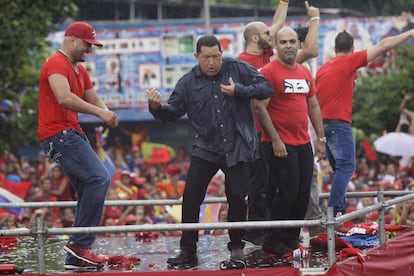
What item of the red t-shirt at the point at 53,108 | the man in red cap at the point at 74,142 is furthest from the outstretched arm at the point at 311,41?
the red t-shirt at the point at 53,108

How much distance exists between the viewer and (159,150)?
22359 mm

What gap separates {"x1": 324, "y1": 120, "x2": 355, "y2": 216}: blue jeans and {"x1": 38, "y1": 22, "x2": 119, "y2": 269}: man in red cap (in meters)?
2.48

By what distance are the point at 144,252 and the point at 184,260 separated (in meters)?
1.24

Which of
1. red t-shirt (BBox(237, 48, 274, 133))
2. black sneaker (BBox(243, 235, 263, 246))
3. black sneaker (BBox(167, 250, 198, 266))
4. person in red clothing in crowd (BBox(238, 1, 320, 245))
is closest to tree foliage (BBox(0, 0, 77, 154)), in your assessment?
person in red clothing in crowd (BBox(238, 1, 320, 245))

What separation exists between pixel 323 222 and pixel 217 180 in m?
9.58

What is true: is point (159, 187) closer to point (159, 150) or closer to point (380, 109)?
point (159, 150)

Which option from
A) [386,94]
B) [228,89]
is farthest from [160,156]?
[228,89]

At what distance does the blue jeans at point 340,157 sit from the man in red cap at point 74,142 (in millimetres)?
2475

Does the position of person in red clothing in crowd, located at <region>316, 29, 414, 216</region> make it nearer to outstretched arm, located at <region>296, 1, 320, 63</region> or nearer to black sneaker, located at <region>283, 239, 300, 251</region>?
outstretched arm, located at <region>296, 1, 320, 63</region>

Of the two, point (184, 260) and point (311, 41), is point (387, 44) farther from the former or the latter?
point (184, 260)

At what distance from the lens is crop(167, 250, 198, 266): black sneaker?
8.61m

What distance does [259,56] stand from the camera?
9.90 m

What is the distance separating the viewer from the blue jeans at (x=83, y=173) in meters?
8.41

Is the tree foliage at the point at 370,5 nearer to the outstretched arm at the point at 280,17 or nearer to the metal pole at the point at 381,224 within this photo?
the outstretched arm at the point at 280,17
